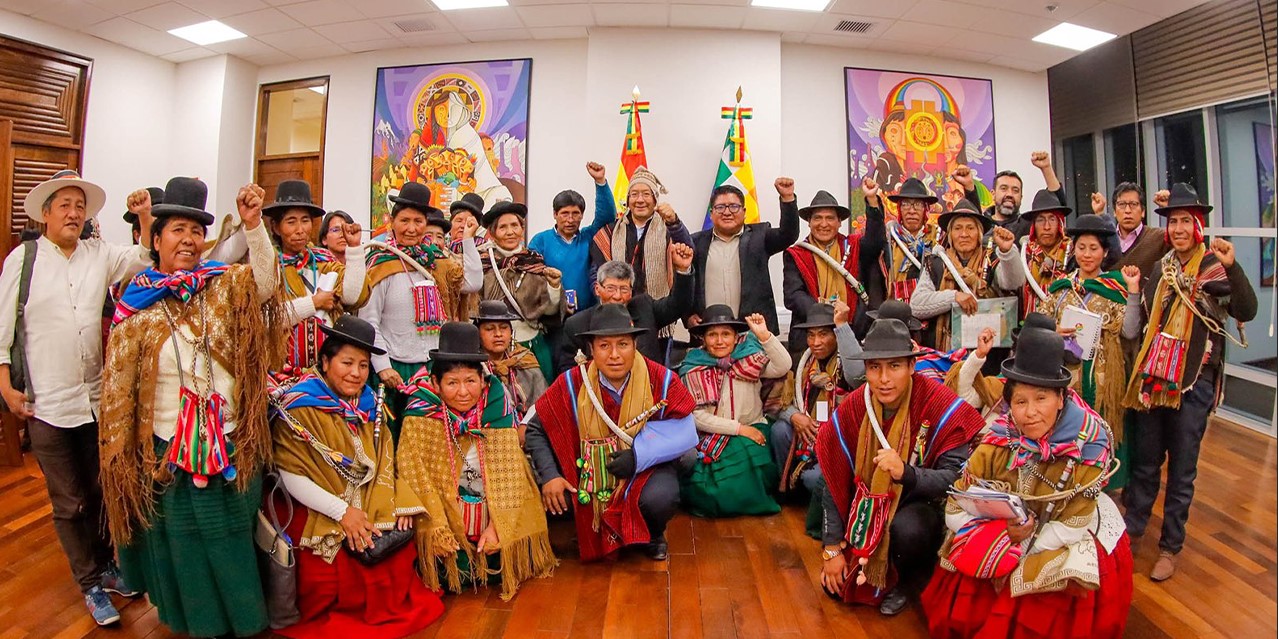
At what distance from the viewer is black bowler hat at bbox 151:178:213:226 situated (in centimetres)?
222

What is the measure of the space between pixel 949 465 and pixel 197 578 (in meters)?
2.70

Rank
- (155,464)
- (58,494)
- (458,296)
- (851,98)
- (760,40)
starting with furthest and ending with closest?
(851,98) → (760,40) → (458,296) → (58,494) → (155,464)

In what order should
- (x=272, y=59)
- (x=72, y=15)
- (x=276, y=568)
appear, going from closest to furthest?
1. (x=276, y=568)
2. (x=72, y=15)
3. (x=272, y=59)

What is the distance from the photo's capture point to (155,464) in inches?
87.9

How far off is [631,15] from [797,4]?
132cm

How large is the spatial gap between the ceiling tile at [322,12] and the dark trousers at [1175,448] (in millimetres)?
5867

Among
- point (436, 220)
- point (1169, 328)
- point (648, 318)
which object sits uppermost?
point (436, 220)

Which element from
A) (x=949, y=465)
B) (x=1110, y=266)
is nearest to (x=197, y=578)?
(x=949, y=465)

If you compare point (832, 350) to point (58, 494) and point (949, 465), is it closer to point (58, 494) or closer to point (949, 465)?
point (949, 465)

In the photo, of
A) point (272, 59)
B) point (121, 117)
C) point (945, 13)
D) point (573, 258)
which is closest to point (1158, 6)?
point (945, 13)

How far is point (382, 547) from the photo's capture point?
2.54 m

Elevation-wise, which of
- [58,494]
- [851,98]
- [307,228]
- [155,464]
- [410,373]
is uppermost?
[851,98]

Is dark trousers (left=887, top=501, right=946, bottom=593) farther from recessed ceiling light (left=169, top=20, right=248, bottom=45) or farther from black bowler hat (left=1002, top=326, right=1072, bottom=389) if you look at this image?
recessed ceiling light (left=169, top=20, right=248, bottom=45)

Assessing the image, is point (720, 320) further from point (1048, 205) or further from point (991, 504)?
point (1048, 205)
